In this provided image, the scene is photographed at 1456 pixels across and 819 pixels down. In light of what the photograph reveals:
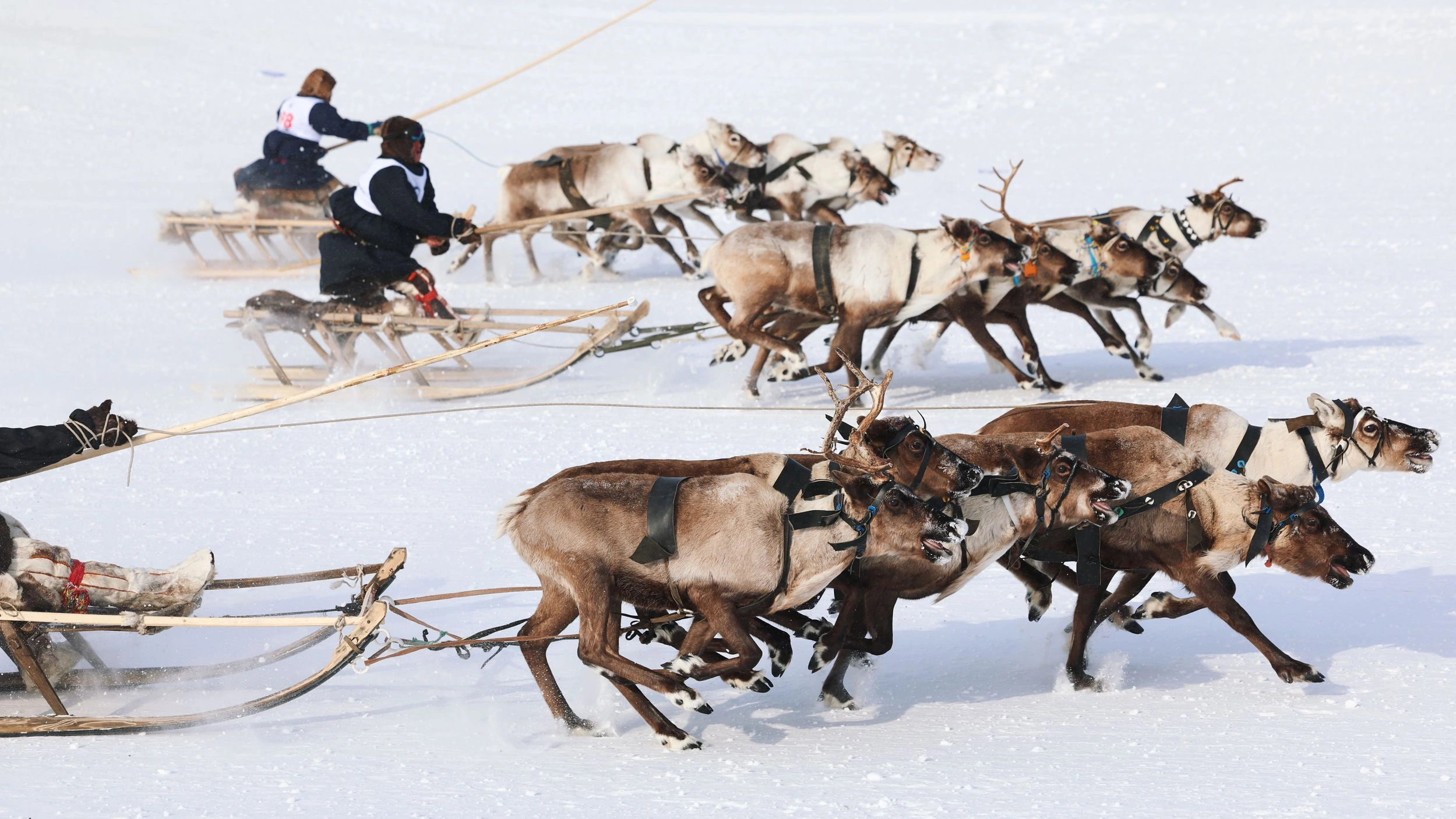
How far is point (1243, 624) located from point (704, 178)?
8.37 metres

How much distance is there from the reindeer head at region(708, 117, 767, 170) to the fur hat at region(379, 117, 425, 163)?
13.6 ft

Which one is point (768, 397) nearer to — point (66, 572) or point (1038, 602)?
point (1038, 602)

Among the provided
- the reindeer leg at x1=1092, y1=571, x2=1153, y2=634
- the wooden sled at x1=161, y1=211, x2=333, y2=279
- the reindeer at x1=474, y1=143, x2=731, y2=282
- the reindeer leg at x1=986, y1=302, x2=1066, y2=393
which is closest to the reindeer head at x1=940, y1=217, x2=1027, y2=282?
the reindeer leg at x1=986, y1=302, x2=1066, y2=393

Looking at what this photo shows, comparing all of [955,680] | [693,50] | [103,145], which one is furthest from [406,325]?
[693,50]

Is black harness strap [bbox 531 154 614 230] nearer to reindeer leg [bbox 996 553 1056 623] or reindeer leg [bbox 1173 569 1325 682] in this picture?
reindeer leg [bbox 996 553 1056 623]

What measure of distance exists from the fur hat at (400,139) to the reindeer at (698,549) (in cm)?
544

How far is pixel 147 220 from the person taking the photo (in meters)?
16.0

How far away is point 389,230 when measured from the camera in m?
10.1

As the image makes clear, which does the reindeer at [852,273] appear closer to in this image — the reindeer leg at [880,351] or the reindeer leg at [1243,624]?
the reindeer leg at [880,351]

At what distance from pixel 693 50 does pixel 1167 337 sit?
14661 millimetres

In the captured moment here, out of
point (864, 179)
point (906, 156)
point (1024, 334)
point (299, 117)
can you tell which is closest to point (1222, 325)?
point (1024, 334)

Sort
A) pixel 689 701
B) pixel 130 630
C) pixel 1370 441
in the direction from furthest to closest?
pixel 1370 441
pixel 130 630
pixel 689 701

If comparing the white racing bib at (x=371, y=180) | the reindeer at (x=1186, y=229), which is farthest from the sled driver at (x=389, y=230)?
the reindeer at (x=1186, y=229)

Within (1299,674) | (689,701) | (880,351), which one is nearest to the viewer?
(689,701)
